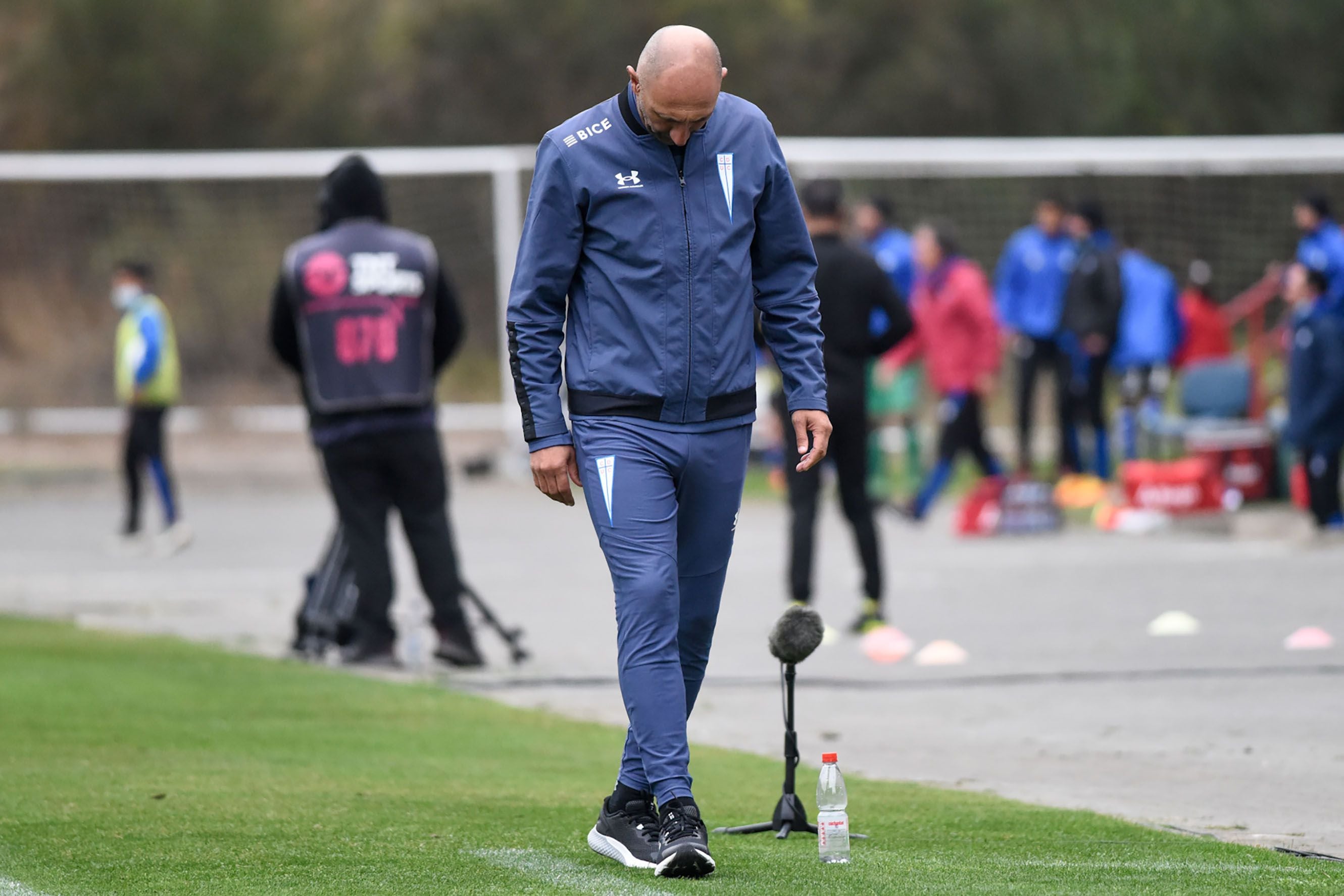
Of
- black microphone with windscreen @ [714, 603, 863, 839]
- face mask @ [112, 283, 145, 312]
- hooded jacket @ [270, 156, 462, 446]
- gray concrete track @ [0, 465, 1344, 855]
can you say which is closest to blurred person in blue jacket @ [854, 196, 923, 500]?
gray concrete track @ [0, 465, 1344, 855]

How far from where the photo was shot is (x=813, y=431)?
5484 mm

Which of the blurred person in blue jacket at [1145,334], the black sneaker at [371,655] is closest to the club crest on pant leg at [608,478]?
the black sneaker at [371,655]

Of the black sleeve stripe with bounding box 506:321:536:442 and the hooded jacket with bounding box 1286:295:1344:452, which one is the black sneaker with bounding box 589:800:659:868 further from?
the hooded jacket with bounding box 1286:295:1344:452

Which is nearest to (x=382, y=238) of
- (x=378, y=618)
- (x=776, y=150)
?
(x=378, y=618)

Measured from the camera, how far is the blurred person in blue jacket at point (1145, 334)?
17656 millimetres

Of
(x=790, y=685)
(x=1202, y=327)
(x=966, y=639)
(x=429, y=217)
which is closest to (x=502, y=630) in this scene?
(x=966, y=639)

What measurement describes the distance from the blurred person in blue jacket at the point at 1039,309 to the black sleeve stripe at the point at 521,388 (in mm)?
12305

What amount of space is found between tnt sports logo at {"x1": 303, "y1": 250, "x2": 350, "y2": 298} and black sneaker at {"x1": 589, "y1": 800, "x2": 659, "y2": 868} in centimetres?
486

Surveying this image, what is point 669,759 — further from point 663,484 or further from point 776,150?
point 776,150

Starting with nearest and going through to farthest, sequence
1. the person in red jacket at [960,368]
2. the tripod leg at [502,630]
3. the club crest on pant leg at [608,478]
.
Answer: the club crest on pant leg at [608,478] → the tripod leg at [502,630] → the person in red jacket at [960,368]

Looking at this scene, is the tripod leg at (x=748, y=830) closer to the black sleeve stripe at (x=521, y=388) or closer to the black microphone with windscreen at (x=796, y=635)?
the black microphone with windscreen at (x=796, y=635)

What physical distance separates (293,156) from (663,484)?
17456 millimetres

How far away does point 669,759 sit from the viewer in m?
5.13

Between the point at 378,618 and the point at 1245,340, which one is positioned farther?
the point at 1245,340
